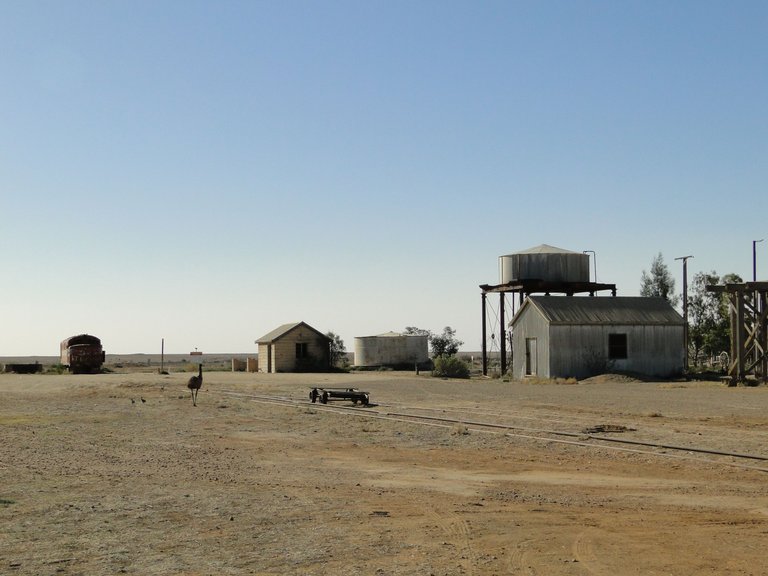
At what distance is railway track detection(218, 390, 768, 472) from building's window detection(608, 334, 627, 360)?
2049 cm

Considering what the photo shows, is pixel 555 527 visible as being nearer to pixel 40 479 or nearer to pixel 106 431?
pixel 40 479

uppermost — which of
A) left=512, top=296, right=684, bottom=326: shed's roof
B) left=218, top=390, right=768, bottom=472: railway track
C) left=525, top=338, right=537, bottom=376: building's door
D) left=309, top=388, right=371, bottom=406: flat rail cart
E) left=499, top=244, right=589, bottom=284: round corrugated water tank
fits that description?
left=499, top=244, right=589, bottom=284: round corrugated water tank

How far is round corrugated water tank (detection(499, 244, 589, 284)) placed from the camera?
158ft

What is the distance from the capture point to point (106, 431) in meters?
19.5

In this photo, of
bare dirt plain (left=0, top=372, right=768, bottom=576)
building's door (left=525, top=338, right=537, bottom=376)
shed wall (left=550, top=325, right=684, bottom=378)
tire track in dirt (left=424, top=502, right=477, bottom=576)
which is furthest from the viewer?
building's door (left=525, top=338, right=537, bottom=376)

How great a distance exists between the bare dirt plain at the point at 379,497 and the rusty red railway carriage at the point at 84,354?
42.8 m

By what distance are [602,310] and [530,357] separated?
14.1 ft

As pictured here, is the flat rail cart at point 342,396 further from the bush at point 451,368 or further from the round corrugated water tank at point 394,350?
the round corrugated water tank at point 394,350

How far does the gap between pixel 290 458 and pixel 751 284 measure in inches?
1103

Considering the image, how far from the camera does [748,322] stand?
4056 cm

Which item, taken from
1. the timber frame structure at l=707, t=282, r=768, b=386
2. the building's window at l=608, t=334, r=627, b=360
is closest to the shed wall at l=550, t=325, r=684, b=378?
the building's window at l=608, t=334, r=627, b=360

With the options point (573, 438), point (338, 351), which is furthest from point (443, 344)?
point (573, 438)

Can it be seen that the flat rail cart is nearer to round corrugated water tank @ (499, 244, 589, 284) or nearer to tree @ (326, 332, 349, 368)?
round corrugated water tank @ (499, 244, 589, 284)

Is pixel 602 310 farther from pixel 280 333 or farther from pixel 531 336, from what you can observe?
pixel 280 333
